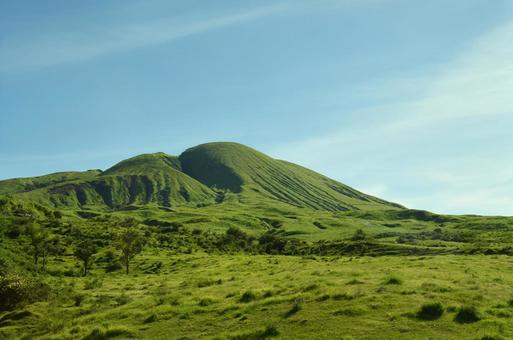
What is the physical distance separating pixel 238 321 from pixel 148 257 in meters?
71.2

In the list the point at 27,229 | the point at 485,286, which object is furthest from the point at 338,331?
the point at 27,229

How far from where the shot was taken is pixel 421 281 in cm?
3975

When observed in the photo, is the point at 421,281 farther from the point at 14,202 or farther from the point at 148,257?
the point at 14,202

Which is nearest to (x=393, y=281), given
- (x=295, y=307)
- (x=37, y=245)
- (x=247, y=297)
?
(x=295, y=307)

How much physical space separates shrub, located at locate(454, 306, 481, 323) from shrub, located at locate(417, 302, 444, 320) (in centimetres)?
107

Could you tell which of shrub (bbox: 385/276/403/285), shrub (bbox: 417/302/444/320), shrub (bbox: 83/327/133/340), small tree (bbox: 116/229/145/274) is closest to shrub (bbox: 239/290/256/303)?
shrub (bbox: 83/327/133/340)

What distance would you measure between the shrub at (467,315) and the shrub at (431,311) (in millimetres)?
1071

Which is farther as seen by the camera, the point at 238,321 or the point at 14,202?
the point at 14,202

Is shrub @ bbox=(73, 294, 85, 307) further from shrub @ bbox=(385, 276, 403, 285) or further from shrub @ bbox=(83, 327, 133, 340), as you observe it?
shrub @ bbox=(385, 276, 403, 285)

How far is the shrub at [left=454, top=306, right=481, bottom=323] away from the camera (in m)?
26.8

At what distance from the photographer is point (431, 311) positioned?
28.5 metres

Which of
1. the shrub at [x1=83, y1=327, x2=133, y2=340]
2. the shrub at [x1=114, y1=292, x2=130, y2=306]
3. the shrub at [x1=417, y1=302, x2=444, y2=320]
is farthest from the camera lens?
the shrub at [x1=114, y1=292, x2=130, y2=306]

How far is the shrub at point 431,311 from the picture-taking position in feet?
91.1

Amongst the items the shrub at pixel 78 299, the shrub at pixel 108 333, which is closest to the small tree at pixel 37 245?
the shrub at pixel 78 299
